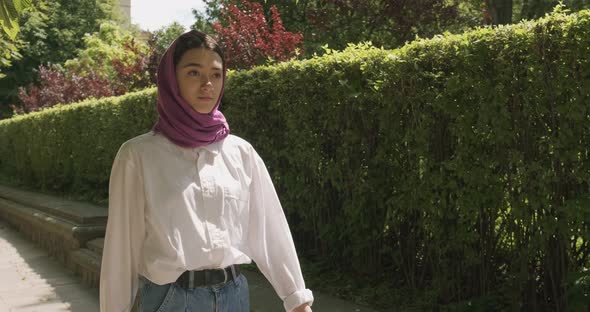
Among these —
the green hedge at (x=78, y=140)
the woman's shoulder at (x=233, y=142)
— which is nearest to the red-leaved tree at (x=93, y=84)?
the green hedge at (x=78, y=140)

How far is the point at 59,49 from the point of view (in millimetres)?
35219

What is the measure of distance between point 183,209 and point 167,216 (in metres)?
0.06

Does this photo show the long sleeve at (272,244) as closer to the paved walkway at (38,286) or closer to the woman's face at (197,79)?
the woman's face at (197,79)

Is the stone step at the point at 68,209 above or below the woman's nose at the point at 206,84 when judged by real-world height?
below

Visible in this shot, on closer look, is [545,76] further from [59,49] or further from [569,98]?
[59,49]

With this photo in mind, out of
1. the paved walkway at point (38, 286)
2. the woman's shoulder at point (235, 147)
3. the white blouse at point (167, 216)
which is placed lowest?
the paved walkway at point (38, 286)

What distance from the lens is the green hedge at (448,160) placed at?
13.3 feet

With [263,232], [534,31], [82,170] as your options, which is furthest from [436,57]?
[82,170]

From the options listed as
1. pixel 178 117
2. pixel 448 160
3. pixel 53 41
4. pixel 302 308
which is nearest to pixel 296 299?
pixel 302 308

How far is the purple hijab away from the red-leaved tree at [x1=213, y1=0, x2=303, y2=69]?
6.70m

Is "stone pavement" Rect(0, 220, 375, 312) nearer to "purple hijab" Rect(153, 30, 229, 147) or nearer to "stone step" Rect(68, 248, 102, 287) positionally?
"stone step" Rect(68, 248, 102, 287)

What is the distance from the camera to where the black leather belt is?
2.30m

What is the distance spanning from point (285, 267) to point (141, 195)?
2.06 ft

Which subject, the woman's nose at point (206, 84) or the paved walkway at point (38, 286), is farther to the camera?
the paved walkway at point (38, 286)
